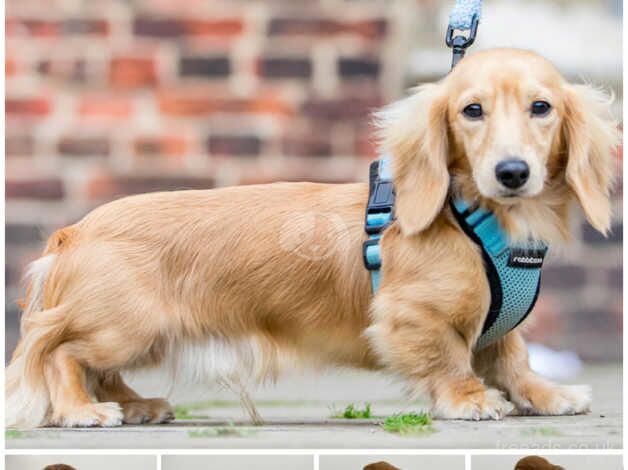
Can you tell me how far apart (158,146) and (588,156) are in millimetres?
1630

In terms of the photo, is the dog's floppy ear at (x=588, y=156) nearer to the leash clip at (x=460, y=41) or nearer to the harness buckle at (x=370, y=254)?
the leash clip at (x=460, y=41)

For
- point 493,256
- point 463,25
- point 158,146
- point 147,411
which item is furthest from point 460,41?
point 158,146

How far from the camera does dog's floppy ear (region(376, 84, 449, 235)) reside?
2268 millimetres

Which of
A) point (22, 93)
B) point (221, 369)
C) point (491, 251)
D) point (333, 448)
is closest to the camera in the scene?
point (333, 448)

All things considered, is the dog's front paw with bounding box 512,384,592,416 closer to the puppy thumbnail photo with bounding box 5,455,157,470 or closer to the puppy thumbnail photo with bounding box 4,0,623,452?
the puppy thumbnail photo with bounding box 4,0,623,452

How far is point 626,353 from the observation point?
253 cm

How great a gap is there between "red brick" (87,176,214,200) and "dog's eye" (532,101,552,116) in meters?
1.51

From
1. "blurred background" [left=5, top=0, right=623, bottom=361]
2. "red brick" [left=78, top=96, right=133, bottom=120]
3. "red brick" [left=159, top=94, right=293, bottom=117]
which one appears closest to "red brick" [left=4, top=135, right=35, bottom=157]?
"blurred background" [left=5, top=0, right=623, bottom=361]

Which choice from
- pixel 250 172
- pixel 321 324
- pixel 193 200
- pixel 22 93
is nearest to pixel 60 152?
pixel 22 93

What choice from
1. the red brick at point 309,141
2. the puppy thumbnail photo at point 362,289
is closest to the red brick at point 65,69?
the red brick at point 309,141

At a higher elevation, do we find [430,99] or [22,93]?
[22,93]

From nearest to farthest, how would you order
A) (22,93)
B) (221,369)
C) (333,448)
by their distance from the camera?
(333,448) → (221,369) → (22,93)

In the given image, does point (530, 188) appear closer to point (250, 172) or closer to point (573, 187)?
point (573, 187)

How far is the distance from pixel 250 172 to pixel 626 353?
4.71 ft
